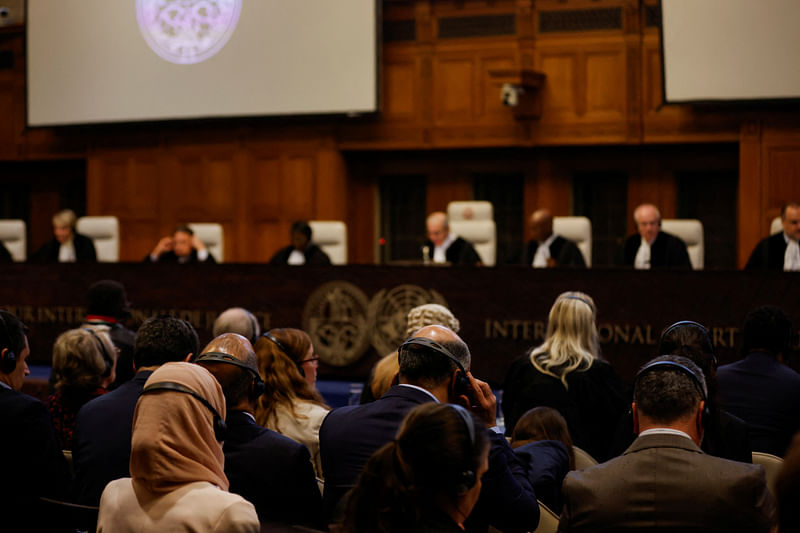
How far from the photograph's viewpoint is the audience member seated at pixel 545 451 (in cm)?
256

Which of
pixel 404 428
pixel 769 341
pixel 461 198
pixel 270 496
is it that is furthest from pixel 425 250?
pixel 404 428

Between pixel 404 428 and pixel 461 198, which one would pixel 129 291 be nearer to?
pixel 461 198

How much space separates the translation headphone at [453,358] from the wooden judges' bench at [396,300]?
3635 millimetres

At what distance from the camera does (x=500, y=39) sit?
9734 mm

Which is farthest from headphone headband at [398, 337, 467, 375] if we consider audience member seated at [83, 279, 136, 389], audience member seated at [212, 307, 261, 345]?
audience member seated at [83, 279, 136, 389]

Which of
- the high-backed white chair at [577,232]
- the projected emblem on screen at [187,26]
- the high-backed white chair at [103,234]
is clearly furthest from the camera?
the projected emblem on screen at [187,26]

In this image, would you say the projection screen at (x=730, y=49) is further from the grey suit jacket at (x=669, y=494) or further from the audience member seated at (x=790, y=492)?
the audience member seated at (x=790, y=492)

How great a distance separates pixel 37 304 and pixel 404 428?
6473 mm

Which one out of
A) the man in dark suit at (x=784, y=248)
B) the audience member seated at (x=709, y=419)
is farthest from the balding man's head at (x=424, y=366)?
the man in dark suit at (x=784, y=248)

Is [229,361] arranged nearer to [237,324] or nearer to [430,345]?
[430,345]

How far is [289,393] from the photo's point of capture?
3.11m

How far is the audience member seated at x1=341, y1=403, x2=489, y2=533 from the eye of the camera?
1553 millimetres

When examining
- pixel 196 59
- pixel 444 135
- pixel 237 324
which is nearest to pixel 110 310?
pixel 237 324

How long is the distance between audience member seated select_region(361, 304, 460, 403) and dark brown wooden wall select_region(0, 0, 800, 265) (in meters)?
5.90
